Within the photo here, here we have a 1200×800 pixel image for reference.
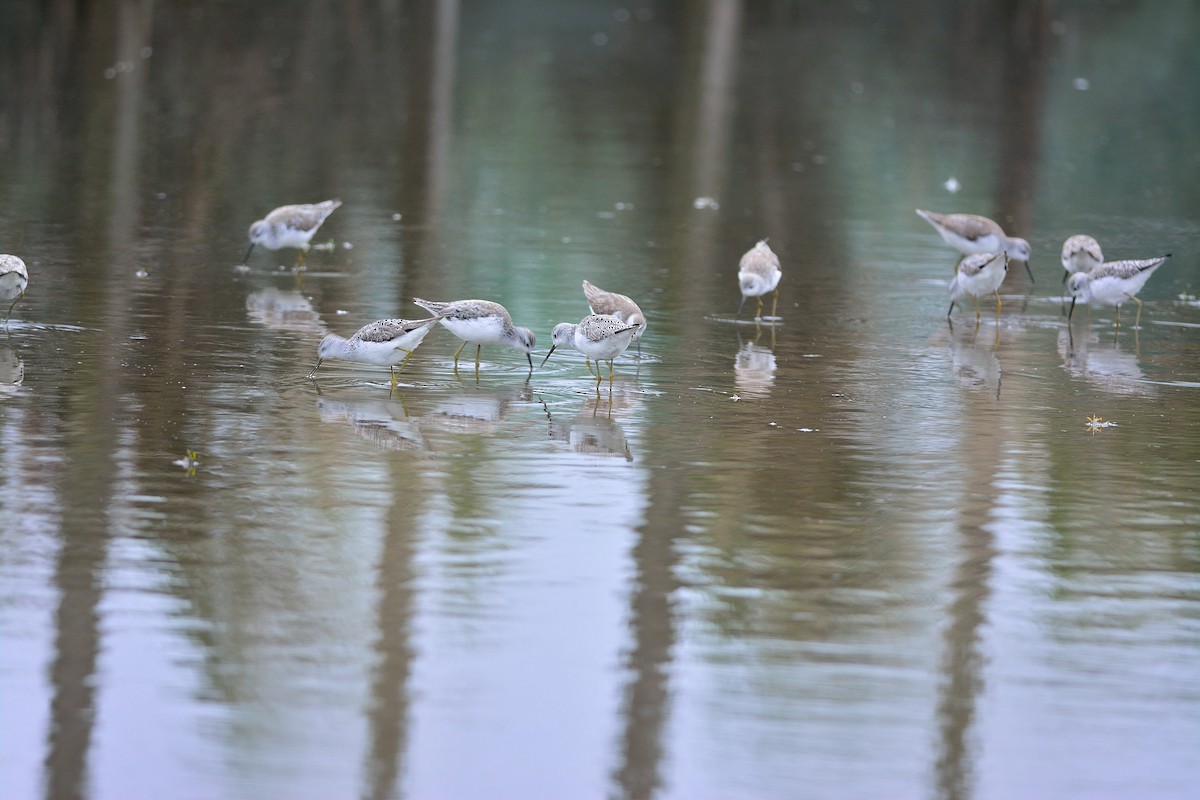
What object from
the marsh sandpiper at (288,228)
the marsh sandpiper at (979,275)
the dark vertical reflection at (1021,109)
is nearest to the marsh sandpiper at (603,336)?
the marsh sandpiper at (979,275)

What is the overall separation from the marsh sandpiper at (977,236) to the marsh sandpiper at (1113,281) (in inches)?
57.8

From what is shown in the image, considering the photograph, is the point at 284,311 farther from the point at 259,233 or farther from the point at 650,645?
the point at 650,645

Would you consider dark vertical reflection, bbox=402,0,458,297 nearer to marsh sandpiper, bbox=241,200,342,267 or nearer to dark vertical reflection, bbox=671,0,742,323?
marsh sandpiper, bbox=241,200,342,267

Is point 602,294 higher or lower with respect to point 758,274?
lower

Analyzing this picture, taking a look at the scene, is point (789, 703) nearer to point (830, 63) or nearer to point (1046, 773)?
point (1046, 773)

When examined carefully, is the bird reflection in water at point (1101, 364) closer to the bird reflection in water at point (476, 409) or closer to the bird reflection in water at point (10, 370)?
the bird reflection in water at point (476, 409)

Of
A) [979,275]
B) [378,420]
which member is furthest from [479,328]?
[979,275]

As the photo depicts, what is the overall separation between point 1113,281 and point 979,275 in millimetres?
1140

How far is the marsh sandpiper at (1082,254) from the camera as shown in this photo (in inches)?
648

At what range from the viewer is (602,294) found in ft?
44.8

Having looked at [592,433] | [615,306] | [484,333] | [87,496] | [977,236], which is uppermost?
[977,236]

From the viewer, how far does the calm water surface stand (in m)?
6.67

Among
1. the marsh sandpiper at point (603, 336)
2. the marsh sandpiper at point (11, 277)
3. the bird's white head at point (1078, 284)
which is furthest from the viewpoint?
the bird's white head at point (1078, 284)

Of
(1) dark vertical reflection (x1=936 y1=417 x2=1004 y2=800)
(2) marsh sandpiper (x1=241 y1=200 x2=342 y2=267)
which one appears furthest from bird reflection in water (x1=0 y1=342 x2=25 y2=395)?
(1) dark vertical reflection (x1=936 y1=417 x2=1004 y2=800)
